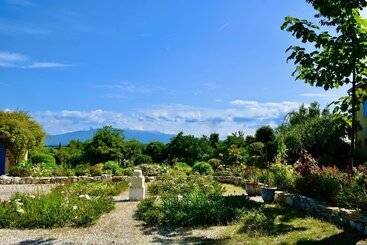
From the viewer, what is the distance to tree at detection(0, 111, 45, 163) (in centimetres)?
2845

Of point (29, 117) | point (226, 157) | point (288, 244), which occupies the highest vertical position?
point (29, 117)

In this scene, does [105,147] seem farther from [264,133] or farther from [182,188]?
[182,188]

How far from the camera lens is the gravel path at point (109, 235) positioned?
1099 cm

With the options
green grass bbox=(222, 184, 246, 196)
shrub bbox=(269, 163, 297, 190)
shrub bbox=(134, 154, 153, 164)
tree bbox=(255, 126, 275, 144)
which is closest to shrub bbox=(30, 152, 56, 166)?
shrub bbox=(134, 154, 153, 164)

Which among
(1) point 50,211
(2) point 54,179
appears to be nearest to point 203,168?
(2) point 54,179

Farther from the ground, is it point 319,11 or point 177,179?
point 319,11

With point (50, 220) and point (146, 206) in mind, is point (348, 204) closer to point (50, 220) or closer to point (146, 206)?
point (146, 206)

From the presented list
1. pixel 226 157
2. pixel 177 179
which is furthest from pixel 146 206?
pixel 226 157

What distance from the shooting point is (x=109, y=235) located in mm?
11633

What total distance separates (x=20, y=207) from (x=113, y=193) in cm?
609

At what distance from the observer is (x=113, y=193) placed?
1944cm

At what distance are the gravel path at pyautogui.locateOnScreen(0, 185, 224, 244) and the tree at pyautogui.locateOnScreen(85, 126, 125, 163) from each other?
18.5m

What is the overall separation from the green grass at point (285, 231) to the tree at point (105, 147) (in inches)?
763

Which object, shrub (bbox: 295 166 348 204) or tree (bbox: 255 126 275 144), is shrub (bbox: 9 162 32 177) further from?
shrub (bbox: 295 166 348 204)
